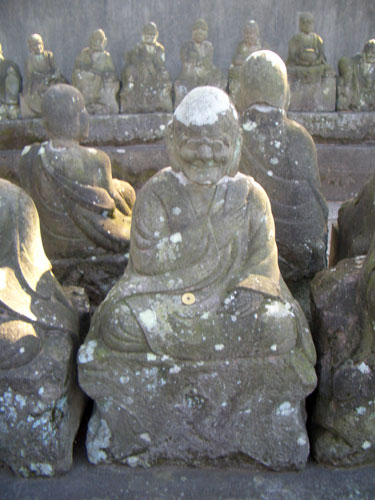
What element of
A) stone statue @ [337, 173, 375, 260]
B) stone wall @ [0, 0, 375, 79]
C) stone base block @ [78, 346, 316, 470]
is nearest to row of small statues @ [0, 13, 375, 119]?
stone wall @ [0, 0, 375, 79]

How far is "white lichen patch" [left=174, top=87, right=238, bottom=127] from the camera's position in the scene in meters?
2.21

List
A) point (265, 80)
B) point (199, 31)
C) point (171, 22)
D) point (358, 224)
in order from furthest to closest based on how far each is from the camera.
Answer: point (171, 22), point (199, 31), point (265, 80), point (358, 224)

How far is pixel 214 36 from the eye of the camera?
7.82 meters

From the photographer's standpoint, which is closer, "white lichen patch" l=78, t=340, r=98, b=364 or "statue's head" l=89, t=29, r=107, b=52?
"white lichen patch" l=78, t=340, r=98, b=364

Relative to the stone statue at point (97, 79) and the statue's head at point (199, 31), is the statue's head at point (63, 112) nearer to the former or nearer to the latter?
the stone statue at point (97, 79)

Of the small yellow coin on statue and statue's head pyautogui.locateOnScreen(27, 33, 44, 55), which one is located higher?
statue's head pyautogui.locateOnScreen(27, 33, 44, 55)

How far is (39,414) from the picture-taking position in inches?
88.3

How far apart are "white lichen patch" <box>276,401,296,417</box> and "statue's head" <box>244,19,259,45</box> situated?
A: 544 cm

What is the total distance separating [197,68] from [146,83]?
26.0 inches

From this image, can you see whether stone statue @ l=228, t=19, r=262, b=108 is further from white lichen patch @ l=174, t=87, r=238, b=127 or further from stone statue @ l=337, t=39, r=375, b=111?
white lichen patch @ l=174, t=87, r=238, b=127

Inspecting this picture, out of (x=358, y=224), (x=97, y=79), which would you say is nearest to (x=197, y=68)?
(x=97, y=79)

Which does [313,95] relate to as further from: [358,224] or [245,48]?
[358,224]

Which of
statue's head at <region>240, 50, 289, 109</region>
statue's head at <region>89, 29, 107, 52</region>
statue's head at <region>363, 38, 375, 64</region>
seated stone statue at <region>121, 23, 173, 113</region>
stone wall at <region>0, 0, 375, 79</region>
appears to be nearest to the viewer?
statue's head at <region>240, 50, 289, 109</region>

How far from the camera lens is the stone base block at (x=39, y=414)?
7.31 ft
